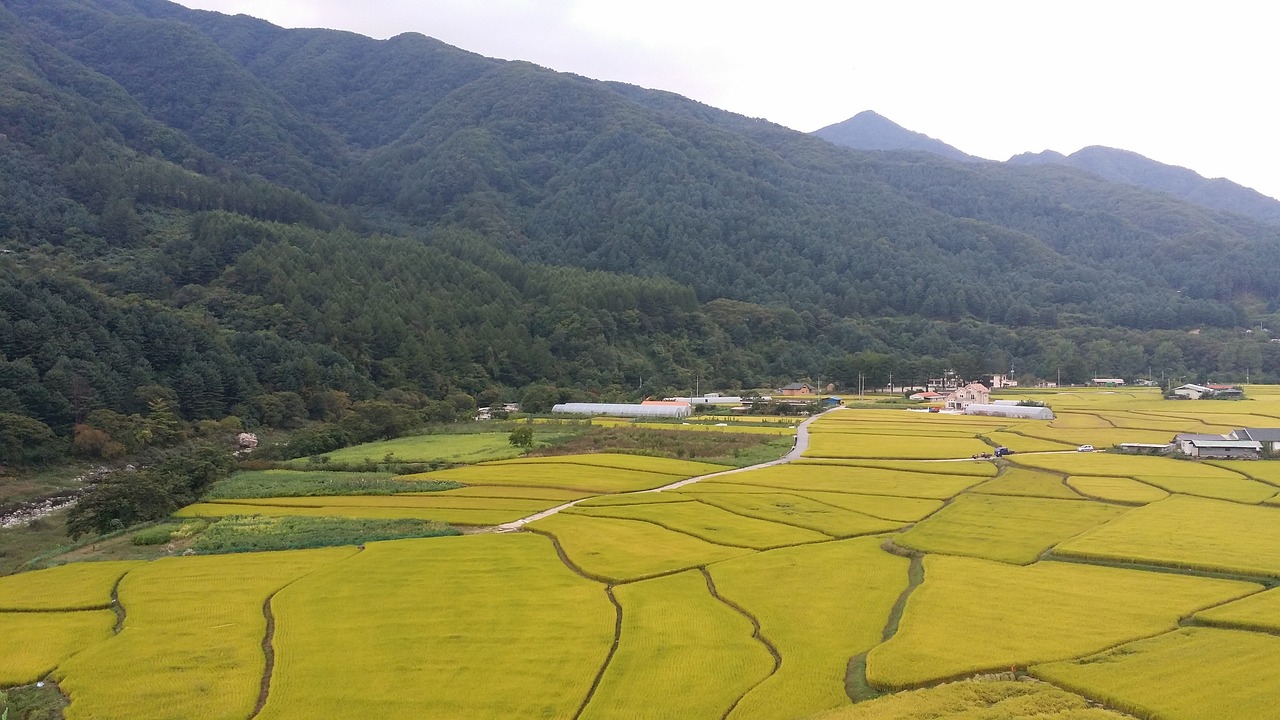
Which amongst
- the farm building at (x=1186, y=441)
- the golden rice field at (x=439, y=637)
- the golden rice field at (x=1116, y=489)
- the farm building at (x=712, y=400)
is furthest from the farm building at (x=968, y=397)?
the golden rice field at (x=439, y=637)

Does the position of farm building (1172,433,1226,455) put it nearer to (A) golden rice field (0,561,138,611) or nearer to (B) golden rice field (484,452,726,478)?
(B) golden rice field (484,452,726,478)

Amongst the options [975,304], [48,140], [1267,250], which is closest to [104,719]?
[48,140]

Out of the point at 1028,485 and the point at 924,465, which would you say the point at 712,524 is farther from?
the point at 924,465

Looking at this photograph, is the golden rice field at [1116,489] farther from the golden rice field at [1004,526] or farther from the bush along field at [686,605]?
the golden rice field at [1004,526]

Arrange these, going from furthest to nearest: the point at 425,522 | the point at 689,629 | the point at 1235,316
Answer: the point at 1235,316, the point at 425,522, the point at 689,629

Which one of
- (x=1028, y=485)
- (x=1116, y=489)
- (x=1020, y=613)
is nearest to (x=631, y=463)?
(x=1028, y=485)

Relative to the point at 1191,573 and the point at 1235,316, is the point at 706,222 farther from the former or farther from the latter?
the point at 1191,573

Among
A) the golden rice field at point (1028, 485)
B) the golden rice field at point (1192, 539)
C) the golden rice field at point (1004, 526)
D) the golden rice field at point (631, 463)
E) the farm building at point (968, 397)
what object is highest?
the farm building at point (968, 397)
